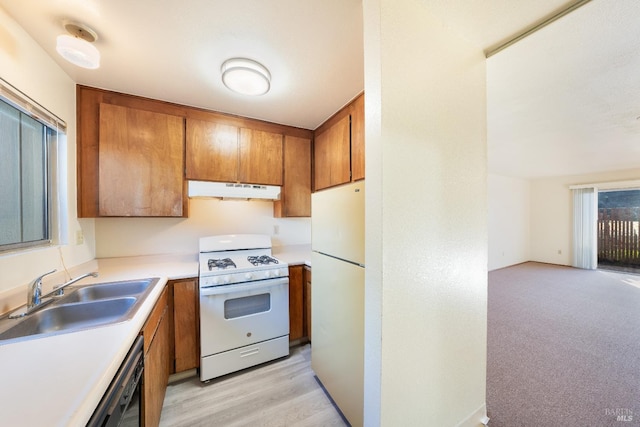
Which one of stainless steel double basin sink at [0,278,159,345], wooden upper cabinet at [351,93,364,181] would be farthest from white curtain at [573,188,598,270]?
Result: stainless steel double basin sink at [0,278,159,345]

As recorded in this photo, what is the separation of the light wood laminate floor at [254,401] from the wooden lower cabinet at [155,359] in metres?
0.21

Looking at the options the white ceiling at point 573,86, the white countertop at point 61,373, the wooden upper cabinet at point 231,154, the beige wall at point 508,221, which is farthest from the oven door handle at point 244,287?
the beige wall at point 508,221

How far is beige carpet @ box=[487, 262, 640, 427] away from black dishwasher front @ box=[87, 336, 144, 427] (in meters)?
2.05

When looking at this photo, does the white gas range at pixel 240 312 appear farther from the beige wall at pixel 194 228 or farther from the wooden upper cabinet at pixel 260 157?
the wooden upper cabinet at pixel 260 157

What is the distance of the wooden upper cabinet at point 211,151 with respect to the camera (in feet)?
6.82

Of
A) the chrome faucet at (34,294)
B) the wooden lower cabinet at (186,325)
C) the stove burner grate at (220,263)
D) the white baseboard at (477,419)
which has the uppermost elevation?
the chrome faucet at (34,294)

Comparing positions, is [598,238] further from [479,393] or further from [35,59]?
[35,59]

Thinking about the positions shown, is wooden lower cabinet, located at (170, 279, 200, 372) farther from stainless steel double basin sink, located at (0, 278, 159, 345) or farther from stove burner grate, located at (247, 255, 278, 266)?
stove burner grate, located at (247, 255, 278, 266)

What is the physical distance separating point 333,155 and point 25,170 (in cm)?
217

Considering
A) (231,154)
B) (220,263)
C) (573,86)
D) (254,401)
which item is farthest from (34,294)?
(573,86)

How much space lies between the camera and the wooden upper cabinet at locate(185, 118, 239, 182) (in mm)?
2080

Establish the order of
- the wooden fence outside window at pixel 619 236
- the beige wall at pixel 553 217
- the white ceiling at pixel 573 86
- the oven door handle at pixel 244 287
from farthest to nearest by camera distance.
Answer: the beige wall at pixel 553 217, the wooden fence outside window at pixel 619 236, the oven door handle at pixel 244 287, the white ceiling at pixel 573 86

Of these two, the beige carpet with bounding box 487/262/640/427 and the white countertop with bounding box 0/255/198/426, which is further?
the beige carpet with bounding box 487/262/640/427

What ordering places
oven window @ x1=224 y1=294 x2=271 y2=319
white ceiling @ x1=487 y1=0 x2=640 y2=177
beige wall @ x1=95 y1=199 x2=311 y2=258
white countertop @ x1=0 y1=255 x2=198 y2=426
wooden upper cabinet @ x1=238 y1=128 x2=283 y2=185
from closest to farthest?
white countertop @ x1=0 y1=255 x2=198 y2=426 < white ceiling @ x1=487 y1=0 x2=640 y2=177 < oven window @ x1=224 y1=294 x2=271 y2=319 < beige wall @ x1=95 y1=199 x2=311 y2=258 < wooden upper cabinet @ x1=238 y1=128 x2=283 y2=185
